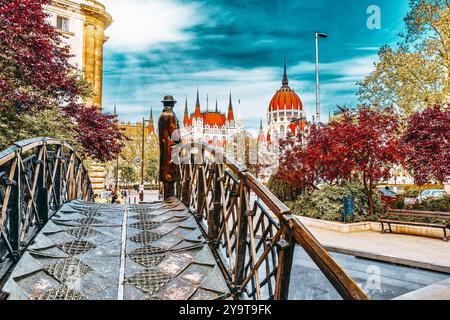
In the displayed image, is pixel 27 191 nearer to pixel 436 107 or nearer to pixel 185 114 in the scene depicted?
pixel 436 107

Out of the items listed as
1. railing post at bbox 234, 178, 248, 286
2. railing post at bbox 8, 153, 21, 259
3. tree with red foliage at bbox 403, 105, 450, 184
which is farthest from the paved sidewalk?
railing post at bbox 8, 153, 21, 259

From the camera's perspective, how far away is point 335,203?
15.4 m

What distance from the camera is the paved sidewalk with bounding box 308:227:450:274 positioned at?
27.5 feet

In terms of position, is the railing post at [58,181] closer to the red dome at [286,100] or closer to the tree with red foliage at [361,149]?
the tree with red foliage at [361,149]

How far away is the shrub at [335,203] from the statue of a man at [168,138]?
9625 millimetres

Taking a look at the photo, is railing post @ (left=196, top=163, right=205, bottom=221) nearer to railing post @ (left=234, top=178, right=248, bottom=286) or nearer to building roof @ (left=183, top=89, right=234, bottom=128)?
railing post @ (left=234, top=178, right=248, bottom=286)

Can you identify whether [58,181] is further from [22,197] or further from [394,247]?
[394,247]

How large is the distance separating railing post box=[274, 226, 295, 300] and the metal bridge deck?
1.04 m

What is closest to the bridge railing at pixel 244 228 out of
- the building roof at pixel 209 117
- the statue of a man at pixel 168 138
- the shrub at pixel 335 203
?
the statue of a man at pixel 168 138

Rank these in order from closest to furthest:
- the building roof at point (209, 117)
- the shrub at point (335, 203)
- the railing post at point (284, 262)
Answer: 1. the railing post at point (284, 262)
2. the shrub at point (335, 203)
3. the building roof at point (209, 117)

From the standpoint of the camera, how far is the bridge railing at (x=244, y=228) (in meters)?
2.28
